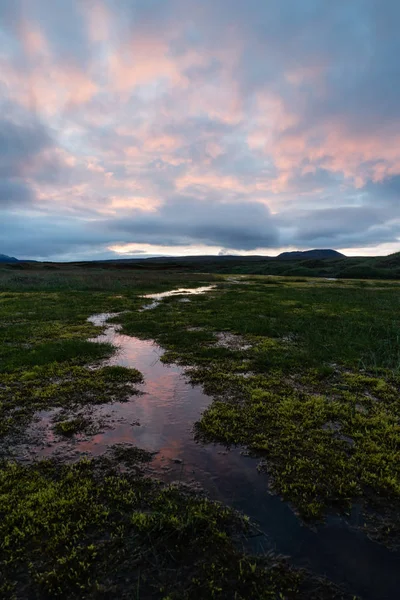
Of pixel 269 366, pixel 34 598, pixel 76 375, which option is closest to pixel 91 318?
pixel 76 375

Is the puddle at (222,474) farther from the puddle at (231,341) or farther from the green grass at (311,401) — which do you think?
the puddle at (231,341)

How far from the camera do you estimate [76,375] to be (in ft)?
45.5

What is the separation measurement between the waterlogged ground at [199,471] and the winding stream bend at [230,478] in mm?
32

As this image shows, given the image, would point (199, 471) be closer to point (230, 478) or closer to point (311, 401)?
point (230, 478)

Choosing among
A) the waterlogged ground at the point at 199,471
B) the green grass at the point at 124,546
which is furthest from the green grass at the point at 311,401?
the green grass at the point at 124,546

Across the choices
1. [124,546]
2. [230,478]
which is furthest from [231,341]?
[124,546]

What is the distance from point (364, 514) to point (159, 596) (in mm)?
4289

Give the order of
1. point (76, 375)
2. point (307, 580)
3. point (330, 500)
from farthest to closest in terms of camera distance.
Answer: point (76, 375)
point (330, 500)
point (307, 580)

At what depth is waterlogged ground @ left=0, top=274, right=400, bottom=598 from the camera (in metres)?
5.10

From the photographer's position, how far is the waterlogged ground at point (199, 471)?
16.7 ft

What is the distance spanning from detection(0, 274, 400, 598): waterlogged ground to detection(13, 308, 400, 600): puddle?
0.03 meters

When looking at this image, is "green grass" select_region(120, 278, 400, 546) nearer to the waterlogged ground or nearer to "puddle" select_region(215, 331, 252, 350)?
the waterlogged ground

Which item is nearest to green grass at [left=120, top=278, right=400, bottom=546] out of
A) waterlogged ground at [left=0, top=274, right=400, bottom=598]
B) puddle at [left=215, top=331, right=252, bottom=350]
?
waterlogged ground at [left=0, top=274, right=400, bottom=598]

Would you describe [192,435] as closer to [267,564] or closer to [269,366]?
[267,564]
